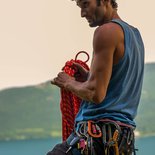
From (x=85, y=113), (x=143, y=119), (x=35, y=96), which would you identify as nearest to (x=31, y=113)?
(x=35, y=96)

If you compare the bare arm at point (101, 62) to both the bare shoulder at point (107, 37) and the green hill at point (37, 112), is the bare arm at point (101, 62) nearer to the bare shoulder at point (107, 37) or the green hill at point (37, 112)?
the bare shoulder at point (107, 37)

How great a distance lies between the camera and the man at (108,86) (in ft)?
7.39

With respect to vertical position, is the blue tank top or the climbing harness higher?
the blue tank top

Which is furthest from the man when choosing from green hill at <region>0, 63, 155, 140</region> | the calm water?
green hill at <region>0, 63, 155, 140</region>

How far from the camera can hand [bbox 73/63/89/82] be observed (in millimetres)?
2652

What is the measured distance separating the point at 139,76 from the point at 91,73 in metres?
0.26

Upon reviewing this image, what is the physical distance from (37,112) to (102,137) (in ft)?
34.7

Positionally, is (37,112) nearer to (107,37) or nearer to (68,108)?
(68,108)

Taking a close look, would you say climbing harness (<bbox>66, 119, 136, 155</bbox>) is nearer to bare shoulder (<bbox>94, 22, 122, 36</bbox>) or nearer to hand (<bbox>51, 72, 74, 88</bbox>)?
hand (<bbox>51, 72, 74, 88</bbox>)

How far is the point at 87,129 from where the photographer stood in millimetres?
2359

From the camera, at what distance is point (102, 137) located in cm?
237

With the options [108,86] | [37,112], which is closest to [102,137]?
[108,86]

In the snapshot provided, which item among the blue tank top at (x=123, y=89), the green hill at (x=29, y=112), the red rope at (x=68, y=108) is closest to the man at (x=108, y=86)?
the blue tank top at (x=123, y=89)

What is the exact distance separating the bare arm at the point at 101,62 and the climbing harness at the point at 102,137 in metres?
0.14
